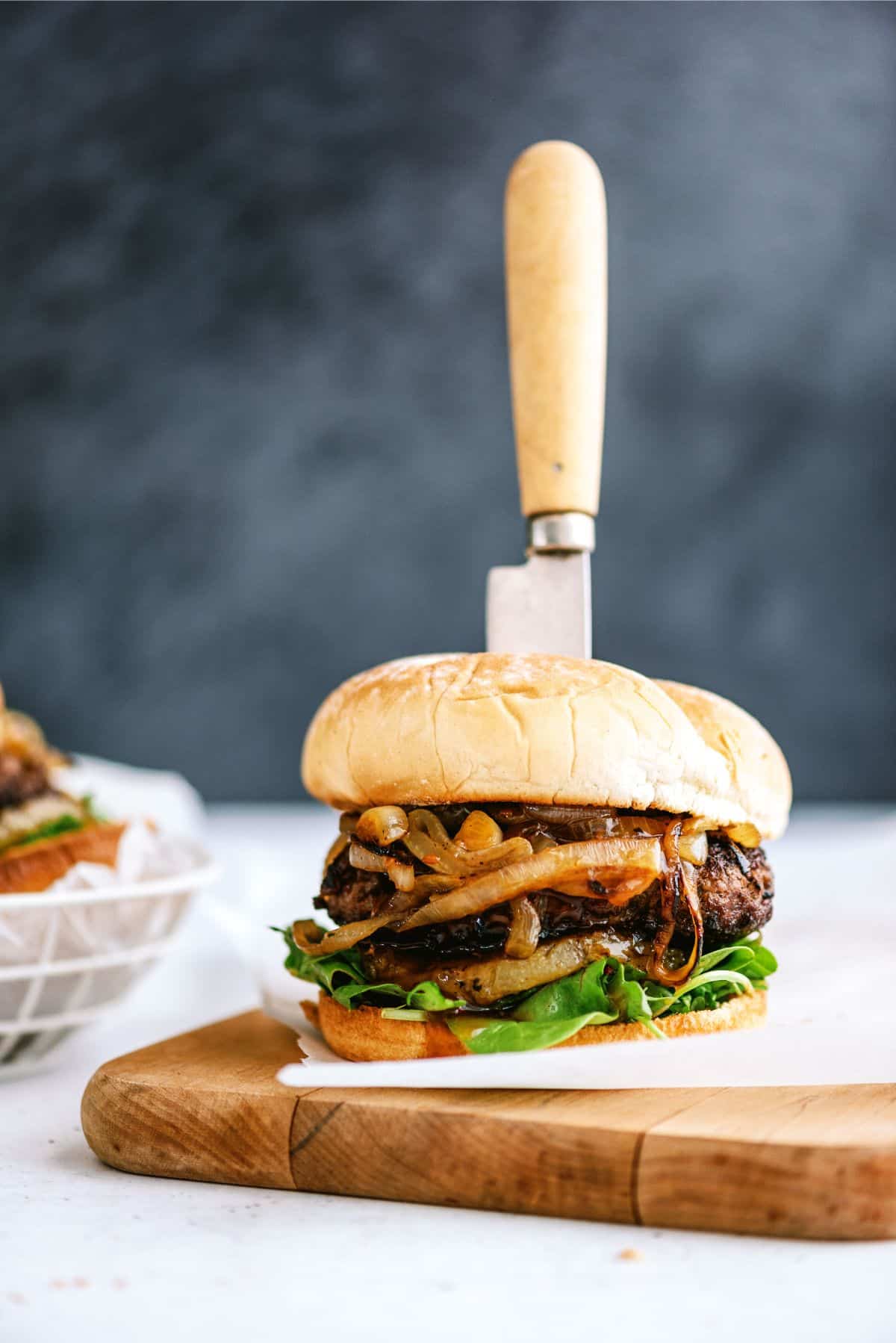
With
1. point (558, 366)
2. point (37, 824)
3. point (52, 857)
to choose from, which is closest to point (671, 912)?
point (558, 366)

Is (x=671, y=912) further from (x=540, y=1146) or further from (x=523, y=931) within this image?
(x=540, y=1146)

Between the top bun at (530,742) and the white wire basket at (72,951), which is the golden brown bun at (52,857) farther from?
the top bun at (530,742)

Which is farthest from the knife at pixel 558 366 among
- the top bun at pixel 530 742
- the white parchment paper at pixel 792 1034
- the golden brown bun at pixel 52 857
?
the golden brown bun at pixel 52 857

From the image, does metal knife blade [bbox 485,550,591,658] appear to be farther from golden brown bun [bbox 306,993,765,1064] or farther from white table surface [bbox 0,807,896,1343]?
white table surface [bbox 0,807,896,1343]

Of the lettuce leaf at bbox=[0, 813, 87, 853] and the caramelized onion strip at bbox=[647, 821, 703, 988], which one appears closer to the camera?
the caramelized onion strip at bbox=[647, 821, 703, 988]

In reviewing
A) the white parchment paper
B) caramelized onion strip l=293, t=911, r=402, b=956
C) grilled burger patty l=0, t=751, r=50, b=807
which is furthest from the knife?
grilled burger patty l=0, t=751, r=50, b=807

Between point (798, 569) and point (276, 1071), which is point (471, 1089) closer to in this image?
point (276, 1071)
